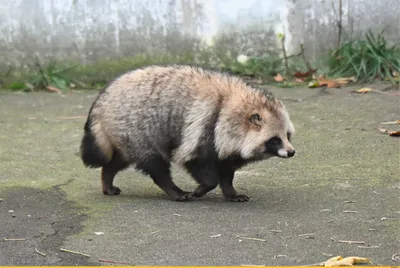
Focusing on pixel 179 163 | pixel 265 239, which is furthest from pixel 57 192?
pixel 265 239

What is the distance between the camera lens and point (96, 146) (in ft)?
19.2

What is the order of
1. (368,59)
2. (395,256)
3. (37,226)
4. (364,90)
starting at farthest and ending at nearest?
(368,59), (364,90), (37,226), (395,256)

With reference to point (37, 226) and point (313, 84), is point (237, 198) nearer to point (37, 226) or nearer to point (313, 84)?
point (37, 226)

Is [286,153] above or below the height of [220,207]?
above

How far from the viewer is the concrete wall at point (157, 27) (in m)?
9.34

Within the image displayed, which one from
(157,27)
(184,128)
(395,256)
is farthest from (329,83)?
(395,256)

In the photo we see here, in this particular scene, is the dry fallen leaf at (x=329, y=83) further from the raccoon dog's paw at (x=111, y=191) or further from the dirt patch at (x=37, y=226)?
the dirt patch at (x=37, y=226)

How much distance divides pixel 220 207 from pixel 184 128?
55 cm

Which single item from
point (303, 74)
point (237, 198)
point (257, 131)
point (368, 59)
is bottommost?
point (237, 198)

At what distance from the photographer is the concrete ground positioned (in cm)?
445

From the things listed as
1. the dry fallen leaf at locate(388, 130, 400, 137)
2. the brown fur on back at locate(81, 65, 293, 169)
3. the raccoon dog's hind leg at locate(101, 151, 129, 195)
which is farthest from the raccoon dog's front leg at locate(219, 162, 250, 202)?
the dry fallen leaf at locate(388, 130, 400, 137)

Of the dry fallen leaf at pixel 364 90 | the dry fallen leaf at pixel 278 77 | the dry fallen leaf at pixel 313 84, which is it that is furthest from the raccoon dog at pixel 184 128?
the dry fallen leaf at pixel 278 77

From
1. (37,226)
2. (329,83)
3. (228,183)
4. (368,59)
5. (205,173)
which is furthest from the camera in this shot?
(368,59)

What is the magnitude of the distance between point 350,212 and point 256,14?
14.8 feet
